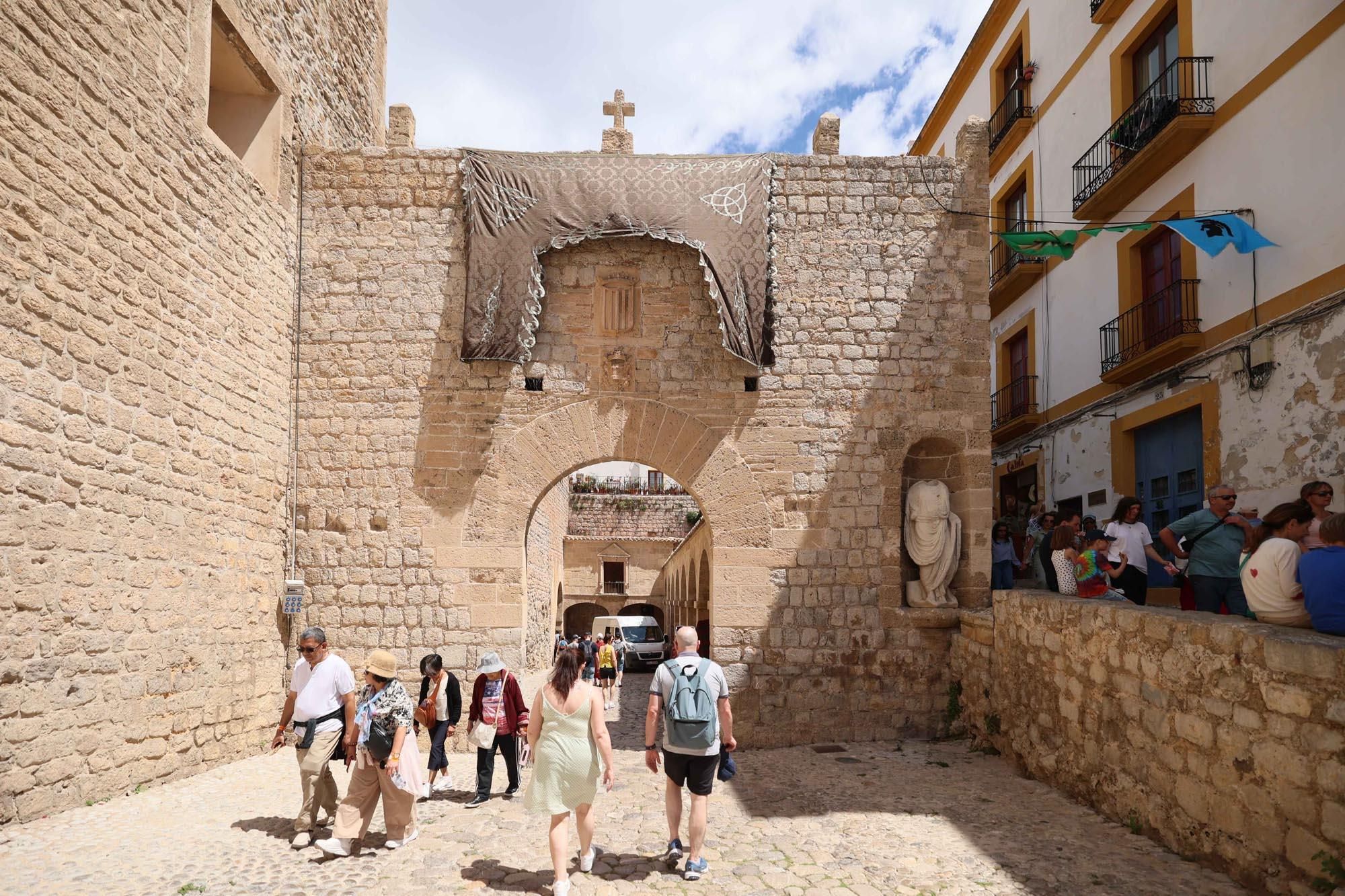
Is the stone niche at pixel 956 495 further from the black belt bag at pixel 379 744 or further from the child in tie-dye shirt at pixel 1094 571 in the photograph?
the black belt bag at pixel 379 744

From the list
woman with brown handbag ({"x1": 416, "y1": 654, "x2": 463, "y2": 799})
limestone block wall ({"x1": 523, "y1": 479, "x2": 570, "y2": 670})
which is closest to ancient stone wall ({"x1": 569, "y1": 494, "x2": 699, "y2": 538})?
limestone block wall ({"x1": 523, "y1": 479, "x2": 570, "y2": 670})

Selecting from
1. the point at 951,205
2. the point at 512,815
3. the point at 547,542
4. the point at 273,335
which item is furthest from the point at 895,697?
the point at 547,542

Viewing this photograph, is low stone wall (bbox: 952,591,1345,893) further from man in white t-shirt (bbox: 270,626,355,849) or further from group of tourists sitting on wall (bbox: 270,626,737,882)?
man in white t-shirt (bbox: 270,626,355,849)

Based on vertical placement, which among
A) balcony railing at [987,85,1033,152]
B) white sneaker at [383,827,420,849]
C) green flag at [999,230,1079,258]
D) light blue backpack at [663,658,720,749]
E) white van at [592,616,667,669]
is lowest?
white van at [592,616,667,669]

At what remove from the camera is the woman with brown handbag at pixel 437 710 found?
21.2 ft

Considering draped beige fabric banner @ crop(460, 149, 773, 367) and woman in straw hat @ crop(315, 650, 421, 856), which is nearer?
woman in straw hat @ crop(315, 650, 421, 856)

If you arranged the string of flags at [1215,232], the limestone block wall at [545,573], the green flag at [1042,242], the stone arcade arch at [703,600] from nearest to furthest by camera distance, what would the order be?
the string of flags at [1215,232]
the green flag at [1042,242]
the limestone block wall at [545,573]
the stone arcade arch at [703,600]

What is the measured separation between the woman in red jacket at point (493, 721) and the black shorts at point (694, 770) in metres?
1.81

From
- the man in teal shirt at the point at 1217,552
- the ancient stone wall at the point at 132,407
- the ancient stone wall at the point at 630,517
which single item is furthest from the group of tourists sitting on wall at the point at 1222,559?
the ancient stone wall at the point at 630,517

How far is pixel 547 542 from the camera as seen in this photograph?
755 inches

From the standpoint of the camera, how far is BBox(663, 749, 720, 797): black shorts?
4.69 metres

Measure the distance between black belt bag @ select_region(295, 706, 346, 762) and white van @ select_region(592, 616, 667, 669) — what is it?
13.6m

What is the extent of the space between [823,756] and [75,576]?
5380 mm

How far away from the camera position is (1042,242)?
972 cm
